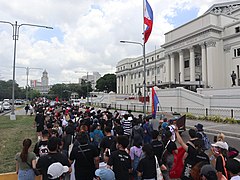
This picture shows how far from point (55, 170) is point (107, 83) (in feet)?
339

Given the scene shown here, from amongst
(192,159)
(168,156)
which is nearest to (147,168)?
(192,159)

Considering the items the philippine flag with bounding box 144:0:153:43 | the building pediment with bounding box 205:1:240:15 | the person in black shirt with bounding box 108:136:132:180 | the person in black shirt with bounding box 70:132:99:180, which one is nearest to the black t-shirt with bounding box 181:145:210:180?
the person in black shirt with bounding box 108:136:132:180

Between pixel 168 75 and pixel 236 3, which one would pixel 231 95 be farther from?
pixel 236 3

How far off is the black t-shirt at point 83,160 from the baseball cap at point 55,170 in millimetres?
760

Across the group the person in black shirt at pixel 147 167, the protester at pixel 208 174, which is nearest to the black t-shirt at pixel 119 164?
the person in black shirt at pixel 147 167

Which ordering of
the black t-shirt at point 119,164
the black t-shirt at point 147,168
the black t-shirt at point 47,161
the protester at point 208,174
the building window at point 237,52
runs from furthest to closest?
1. the building window at point 237,52
2. the black t-shirt at point 147,168
3. the black t-shirt at point 119,164
4. the black t-shirt at point 47,161
5. the protester at point 208,174

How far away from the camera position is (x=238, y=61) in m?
42.3

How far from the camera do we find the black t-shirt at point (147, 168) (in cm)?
390

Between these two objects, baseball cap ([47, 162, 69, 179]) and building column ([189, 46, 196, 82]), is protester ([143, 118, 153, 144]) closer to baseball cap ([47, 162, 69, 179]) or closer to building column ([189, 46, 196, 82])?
baseball cap ([47, 162, 69, 179])

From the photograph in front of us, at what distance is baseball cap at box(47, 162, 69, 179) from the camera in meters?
3.36

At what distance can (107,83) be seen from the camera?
107 m

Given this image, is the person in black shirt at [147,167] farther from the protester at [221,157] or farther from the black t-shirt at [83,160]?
the protester at [221,157]

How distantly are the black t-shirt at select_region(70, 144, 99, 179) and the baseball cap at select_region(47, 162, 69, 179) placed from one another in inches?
29.9

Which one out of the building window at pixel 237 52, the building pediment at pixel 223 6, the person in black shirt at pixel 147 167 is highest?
the building pediment at pixel 223 6
